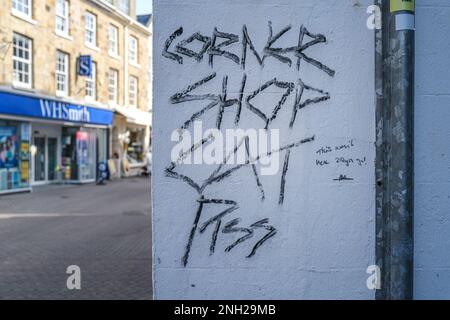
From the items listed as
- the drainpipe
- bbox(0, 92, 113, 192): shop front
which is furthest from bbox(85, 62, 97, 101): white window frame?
the drainpipe

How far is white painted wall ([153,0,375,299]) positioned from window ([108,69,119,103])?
23475 mm

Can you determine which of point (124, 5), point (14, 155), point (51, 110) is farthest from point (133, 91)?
point (14, 155)

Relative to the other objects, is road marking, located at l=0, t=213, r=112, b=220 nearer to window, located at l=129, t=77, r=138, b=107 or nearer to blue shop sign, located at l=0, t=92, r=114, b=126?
blue shop sign, located at l=0, t=92, r=114, b=126

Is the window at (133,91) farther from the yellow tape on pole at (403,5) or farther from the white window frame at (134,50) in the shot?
the yellow tape on pole at (403,5)

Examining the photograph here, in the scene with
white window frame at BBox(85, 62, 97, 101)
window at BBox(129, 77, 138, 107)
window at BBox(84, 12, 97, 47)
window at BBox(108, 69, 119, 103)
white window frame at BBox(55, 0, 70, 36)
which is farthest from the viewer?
window at BBox(129, 77, 138, 107)

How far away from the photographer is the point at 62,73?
20.9m

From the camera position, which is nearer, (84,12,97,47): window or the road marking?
the road marking

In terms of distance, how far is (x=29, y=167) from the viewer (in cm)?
1812

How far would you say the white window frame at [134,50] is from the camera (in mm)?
27909

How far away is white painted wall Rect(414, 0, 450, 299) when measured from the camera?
3.10m

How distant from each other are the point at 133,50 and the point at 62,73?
8217 mm

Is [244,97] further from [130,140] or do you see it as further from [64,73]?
[130,140]

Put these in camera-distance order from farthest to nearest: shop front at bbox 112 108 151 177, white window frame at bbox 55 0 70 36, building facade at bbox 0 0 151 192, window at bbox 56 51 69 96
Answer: shop front at bbox 112 108 151 177 → window at bbox 56 51 69 96 → white window frame at bbox 55 0 70 36 → building facade at bbox 0 0 151 192
